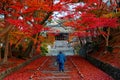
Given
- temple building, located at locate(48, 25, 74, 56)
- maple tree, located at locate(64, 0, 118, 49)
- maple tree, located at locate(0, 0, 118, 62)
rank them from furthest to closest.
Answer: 1. temple building, located at locate(48, 25, 74, 56)
2. maple tree, located at locate(64, 0, 118, 49)
3. maple tree, located at locate(0, 0, 118, 62)

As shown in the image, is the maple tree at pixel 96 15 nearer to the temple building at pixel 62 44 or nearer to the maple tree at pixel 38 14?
the maple tree at pixel 38 14

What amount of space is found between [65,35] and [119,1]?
52082 millimetres

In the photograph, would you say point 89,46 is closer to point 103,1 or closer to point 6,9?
point 103,1

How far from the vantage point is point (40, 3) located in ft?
85.2

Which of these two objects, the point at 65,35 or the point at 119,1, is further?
the point at 65,35

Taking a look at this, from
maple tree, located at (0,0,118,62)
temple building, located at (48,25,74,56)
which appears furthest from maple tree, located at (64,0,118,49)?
temple building, located at (48,25,74,56)

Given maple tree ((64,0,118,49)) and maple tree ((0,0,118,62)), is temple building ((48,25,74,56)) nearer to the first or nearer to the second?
maple tree ((0,0,118,62))

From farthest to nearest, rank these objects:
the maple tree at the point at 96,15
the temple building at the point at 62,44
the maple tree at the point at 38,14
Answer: the temple building at the point at 62,44 → the maple tree at the point at 96,15 → the maple tree at the point at 38,14

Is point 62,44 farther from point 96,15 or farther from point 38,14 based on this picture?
point 96,15

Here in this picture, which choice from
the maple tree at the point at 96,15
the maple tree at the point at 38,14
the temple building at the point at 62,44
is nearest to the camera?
the maple tree at the point at 38,14

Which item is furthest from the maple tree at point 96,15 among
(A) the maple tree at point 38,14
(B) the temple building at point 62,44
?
(B) the temple building at point 62,44

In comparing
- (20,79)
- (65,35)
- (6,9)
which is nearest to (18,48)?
(6,9)

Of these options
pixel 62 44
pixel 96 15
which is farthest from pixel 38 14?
pixel 62 44

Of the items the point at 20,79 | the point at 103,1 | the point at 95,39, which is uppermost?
the point at 103,1
